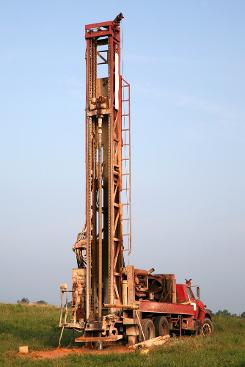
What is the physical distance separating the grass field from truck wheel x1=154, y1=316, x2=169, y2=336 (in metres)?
1.21

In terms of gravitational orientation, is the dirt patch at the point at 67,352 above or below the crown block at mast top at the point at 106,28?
below

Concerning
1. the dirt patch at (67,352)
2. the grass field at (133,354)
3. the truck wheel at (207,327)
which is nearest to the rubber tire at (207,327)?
the truck wheel at (207,327)

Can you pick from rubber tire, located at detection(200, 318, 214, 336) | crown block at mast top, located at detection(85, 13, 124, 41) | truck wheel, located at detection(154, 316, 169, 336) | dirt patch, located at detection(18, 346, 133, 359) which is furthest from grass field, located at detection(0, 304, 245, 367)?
crown block at mast top, located at detection(85, 13, 124, 41)

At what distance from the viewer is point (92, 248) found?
27.3m

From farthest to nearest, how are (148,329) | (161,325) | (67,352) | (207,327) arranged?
(207,327) → (161,325) → (148,329) → (67,352)

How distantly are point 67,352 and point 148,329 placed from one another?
345 cm

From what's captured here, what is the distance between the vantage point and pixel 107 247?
27.1 metres

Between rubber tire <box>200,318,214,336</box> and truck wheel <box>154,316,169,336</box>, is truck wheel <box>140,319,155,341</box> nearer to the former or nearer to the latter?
truck wheel <box>154,316,169,336</box>

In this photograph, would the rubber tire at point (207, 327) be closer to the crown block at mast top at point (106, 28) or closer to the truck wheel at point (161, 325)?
the truck wheel at point (161, 325)

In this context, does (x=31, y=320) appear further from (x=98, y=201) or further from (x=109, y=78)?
(x=109, y=78)

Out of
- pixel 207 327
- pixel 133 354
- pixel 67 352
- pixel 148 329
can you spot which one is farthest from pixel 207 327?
pixel 133 354

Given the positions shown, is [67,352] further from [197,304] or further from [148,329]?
[197,304]

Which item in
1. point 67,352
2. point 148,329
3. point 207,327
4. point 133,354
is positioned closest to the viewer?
point 133,354

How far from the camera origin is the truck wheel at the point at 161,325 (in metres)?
27.1
